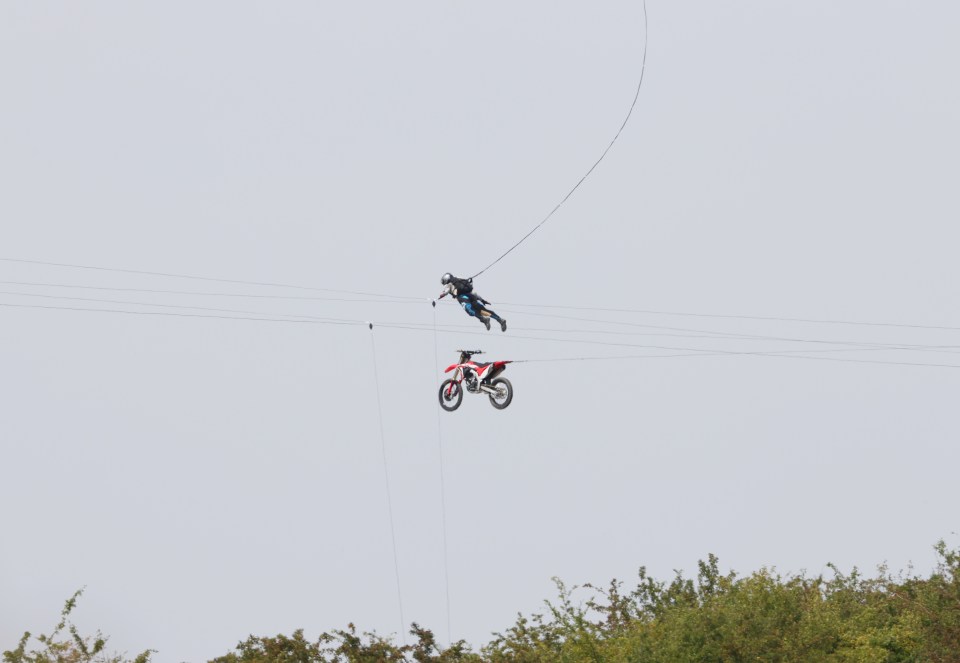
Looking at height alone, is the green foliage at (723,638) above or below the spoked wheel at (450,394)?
below

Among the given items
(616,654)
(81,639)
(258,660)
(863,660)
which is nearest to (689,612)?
(616,654)

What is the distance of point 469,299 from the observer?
30.2 metres

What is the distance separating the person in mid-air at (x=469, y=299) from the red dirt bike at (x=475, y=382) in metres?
1.33

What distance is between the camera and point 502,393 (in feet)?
102

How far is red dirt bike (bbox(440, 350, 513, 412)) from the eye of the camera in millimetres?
31109

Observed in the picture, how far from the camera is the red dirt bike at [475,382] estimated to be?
3111 cm

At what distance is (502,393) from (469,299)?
2.42 m

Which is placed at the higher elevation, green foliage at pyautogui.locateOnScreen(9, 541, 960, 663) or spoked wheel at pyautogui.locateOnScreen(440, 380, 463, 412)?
spoked wheel at pyautogui.locateOnScreen(440, 380, 463, 412)

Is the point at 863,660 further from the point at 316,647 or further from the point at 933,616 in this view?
the point at 316,647

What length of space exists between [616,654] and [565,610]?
5.61ft

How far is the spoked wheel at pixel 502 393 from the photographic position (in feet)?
102

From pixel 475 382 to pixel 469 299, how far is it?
2.35 meters

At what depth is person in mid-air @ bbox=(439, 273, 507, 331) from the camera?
29797mm

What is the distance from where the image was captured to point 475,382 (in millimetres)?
31594
